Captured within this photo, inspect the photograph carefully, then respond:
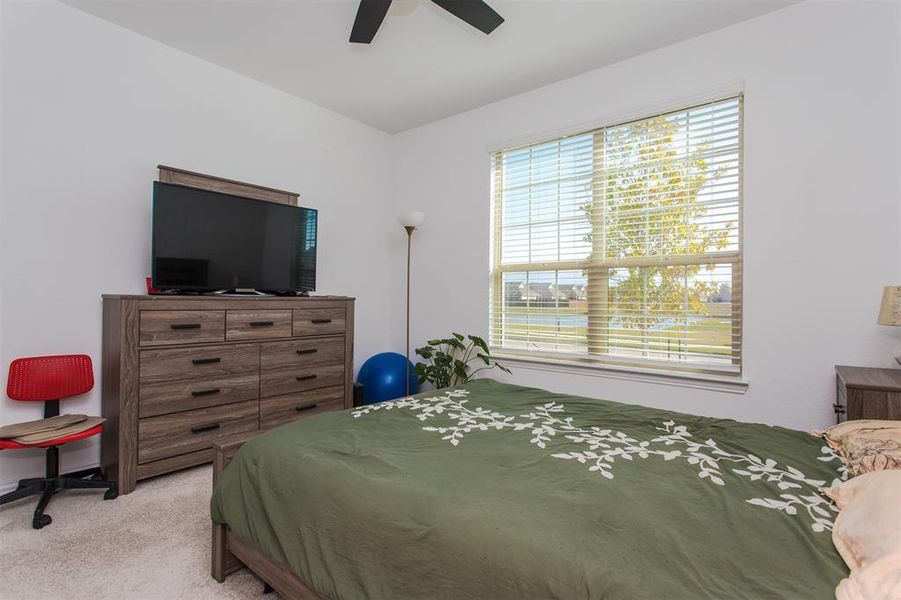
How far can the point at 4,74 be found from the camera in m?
2.37

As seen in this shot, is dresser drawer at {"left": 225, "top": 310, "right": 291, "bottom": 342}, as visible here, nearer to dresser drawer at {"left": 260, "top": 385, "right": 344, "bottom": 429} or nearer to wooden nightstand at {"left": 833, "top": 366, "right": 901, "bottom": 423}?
dresser drawer at {"left": 260, "top": 385, "right": 344, "bottom": 429}

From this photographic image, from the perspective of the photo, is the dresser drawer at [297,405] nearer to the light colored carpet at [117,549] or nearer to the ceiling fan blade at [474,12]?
the light colored carpet at [117,549]

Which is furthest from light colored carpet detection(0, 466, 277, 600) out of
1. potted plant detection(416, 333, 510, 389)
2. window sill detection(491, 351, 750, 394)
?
window sill detection(491, 351, 750, 394)

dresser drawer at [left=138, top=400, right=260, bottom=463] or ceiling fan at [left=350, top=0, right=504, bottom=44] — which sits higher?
ceiling fan at [left=350, top=0, right=504, bottom=44]

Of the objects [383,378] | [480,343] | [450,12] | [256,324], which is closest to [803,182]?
[450,12]

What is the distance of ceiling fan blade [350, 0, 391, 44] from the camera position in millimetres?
2074

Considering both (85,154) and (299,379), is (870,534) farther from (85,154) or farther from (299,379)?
(85,154)

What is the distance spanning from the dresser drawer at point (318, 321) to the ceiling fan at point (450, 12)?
1.88m

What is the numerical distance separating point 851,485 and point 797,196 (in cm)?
195

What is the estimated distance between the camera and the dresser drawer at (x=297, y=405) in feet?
9.95

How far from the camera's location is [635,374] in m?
3.03

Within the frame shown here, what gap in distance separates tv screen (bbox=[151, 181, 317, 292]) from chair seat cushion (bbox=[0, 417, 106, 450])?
86cm

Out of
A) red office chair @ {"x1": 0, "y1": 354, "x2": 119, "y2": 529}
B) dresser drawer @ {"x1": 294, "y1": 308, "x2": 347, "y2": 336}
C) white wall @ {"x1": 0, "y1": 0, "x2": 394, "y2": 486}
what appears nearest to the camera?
red office chair @ {"x1": 0, "y1": 354, "x2": 119, "y2": 529}

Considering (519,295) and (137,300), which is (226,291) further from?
(519,295)
